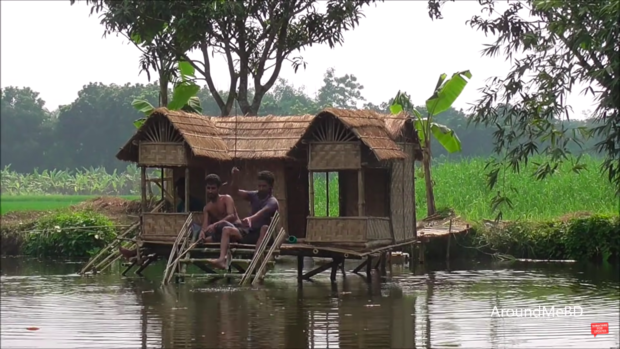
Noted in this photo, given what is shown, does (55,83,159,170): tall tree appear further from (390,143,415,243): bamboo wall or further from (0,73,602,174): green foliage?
(390,143,415,243): bamboo wall

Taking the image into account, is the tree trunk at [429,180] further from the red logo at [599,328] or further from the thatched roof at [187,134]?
the red logo at [599,328]

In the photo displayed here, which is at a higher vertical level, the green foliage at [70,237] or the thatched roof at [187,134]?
the thatched roof at [187,134]

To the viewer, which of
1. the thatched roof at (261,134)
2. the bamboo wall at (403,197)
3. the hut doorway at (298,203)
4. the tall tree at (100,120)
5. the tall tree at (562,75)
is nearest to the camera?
the tall tree at (562,75)

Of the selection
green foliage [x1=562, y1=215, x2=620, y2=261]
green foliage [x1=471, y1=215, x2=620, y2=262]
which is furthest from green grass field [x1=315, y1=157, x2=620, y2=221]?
green foliage [x1=562, y1=215, x2=620, y2=261]

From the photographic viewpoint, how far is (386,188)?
56.9 feet

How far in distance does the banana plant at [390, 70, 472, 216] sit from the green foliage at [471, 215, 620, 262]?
2.24 m

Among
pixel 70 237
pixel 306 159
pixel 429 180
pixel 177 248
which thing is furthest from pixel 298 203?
pixel 70 237

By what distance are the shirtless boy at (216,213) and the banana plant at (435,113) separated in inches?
221

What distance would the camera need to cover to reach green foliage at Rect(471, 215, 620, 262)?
64.5 feet

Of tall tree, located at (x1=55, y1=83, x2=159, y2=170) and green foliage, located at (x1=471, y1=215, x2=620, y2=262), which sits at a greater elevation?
tall tree, located at (x1=55, y1=83, x2=159, y2=170)

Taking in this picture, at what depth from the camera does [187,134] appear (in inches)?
638

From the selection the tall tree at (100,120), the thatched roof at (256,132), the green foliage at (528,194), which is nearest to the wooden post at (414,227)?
the thatched roof at (256,132)

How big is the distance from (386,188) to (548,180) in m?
9.52

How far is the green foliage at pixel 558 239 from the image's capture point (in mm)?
19656
